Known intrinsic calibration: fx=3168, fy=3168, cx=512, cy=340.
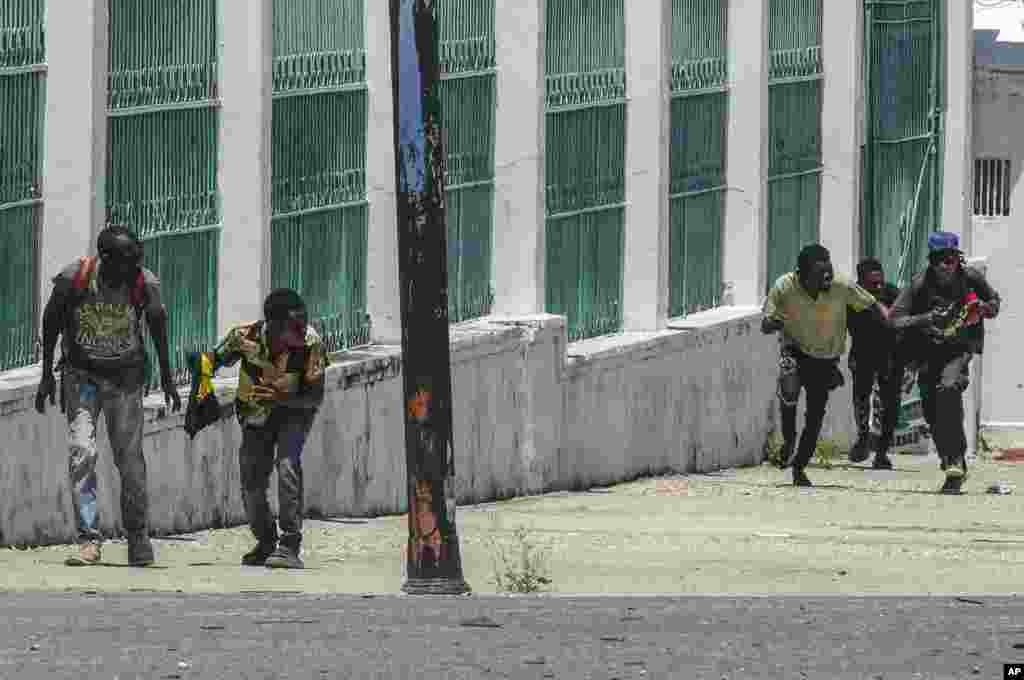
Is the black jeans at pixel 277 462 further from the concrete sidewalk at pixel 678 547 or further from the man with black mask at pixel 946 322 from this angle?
the man with black mask at pixel 946 322

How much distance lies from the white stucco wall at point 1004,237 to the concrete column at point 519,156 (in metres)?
12.4

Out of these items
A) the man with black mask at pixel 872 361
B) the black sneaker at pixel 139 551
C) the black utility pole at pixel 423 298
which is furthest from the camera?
the man with black mask at pixel 872 361

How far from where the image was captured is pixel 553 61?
22109 millimetres

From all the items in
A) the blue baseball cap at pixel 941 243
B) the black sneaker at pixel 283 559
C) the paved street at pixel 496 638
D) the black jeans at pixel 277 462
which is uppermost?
the blue baseball cap at pixel 941 243

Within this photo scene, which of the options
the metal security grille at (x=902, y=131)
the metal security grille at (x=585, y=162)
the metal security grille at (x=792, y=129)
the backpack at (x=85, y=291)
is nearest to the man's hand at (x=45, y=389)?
the backpack at (x=85, y=291)

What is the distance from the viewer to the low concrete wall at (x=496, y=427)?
16.1m

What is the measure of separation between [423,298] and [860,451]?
11.1m

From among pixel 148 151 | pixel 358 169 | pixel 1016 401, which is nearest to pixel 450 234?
pixel 358 169

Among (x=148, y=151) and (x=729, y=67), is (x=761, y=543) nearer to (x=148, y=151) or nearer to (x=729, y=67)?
(x=148, y=151)

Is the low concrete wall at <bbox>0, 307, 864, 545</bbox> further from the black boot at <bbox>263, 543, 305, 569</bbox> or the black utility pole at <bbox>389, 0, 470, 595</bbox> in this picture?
the black utility pole at <bbox>389, 0, 470, 595</bbox>

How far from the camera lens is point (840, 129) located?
27109 millimetres

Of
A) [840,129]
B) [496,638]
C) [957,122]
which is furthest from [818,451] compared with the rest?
[496,638]

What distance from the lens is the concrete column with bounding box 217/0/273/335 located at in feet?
59.5

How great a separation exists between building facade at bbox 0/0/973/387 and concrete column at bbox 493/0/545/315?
2cm
